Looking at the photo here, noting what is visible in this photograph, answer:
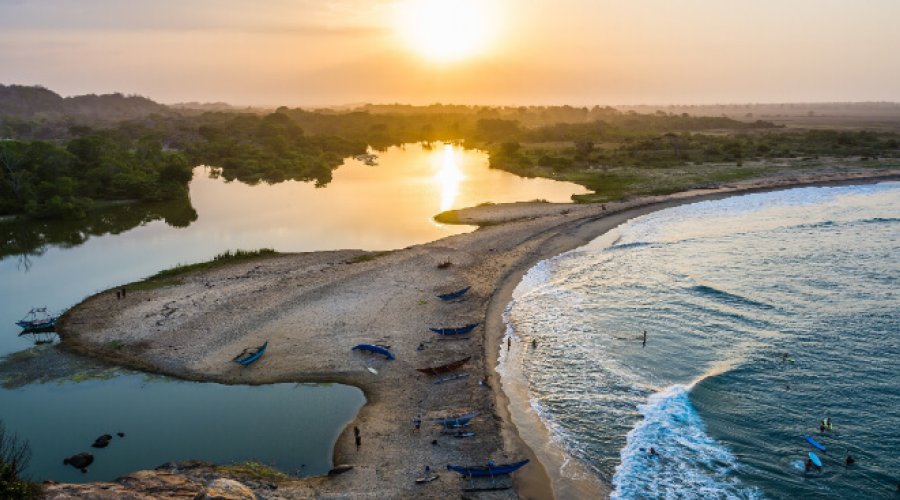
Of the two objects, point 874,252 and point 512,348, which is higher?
point 874,252

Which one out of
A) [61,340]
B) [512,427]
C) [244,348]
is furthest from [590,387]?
[61,340]

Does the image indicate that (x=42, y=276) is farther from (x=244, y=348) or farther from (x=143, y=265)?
(x=244, y=348)

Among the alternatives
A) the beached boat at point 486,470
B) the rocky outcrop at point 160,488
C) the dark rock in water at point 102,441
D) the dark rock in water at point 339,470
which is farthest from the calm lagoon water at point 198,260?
the beached boat at point 486,470

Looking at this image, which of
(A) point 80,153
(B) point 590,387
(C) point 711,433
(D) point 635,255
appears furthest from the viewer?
(A) point 80,153

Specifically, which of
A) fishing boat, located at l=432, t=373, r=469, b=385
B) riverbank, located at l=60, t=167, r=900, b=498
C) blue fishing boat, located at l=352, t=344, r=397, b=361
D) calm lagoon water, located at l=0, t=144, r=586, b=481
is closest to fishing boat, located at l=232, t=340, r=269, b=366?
riverbank, located at l=60, t=167, r=900, b=498

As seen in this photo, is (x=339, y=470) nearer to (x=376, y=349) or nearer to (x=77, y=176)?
(x=376, y=349)

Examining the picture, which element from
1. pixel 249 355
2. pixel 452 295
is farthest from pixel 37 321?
pixel 452 295

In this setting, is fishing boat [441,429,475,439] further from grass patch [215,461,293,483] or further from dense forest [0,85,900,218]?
dense forest [0,85,900,218]
